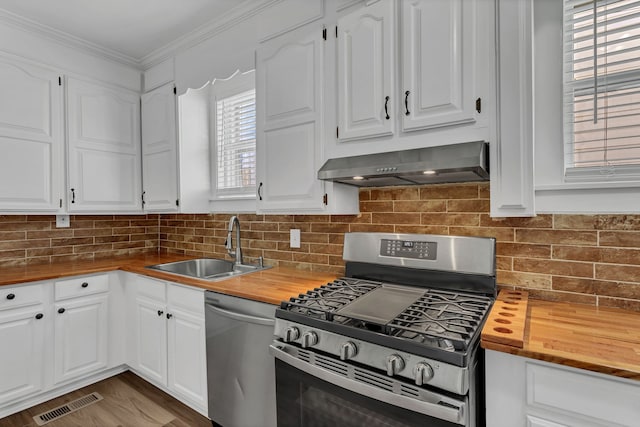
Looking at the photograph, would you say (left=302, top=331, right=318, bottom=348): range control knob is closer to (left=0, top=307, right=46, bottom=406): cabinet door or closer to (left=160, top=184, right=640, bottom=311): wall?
(left=160, top=184, right=640, bottom=311): wall

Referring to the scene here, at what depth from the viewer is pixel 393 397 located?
1.09 meters

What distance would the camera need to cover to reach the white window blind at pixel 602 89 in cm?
131

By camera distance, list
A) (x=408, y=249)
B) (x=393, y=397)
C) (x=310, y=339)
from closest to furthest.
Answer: (x=393, y=397), (x=310, y=339), (x=408, y=249)

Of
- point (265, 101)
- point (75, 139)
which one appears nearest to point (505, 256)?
point (265, 101)

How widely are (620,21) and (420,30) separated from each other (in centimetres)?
75

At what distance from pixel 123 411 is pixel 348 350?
1.84 meters

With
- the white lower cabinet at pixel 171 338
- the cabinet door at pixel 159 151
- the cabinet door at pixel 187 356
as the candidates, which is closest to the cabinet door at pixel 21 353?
the white lower cabinet at pixel 171 338

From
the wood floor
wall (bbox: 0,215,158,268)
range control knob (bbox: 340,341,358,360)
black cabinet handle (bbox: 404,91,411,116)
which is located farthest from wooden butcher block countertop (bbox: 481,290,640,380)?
wall (bbox: 0,215,158,268)

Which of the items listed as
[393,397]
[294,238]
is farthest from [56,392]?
[393,397]

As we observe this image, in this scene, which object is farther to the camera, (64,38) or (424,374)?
(64,38)

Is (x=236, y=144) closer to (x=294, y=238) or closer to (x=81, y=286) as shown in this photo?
(x=294, y=238)

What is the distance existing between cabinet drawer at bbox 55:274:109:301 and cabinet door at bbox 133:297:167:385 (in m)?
0.29

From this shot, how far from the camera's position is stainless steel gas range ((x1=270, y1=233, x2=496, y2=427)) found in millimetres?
1031

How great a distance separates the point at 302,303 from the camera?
1448mm
